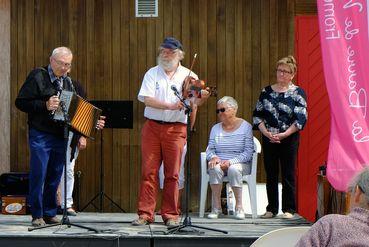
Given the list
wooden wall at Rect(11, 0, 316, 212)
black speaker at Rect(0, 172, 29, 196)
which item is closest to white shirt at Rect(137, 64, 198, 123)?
wooden wall at Rect(11, 0, 316, 212)

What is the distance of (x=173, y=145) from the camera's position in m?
6.80

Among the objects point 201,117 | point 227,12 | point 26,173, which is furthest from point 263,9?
point 26,173

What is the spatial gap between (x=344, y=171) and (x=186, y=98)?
1.52 meters

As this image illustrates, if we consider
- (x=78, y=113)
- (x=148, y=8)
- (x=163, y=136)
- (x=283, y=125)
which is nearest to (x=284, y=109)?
(x=283, y=125)

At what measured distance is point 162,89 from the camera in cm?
673

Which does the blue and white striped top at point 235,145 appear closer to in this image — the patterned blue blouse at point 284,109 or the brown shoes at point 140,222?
the patterned blue blouse at point 284,109

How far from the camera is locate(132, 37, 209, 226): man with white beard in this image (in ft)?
22.1

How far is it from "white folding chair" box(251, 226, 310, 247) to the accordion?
3.34 m

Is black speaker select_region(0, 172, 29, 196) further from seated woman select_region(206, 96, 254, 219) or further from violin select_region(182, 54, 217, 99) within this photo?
violin select_region(182, 54, 217, 99)

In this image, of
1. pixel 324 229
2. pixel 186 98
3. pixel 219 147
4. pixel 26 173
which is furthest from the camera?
pixel 26 173

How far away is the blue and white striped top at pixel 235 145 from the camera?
762 cm

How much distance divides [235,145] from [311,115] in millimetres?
1329

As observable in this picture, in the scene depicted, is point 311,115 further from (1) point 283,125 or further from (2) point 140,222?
(2) point 140,222

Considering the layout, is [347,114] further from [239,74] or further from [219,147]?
[239,74]
